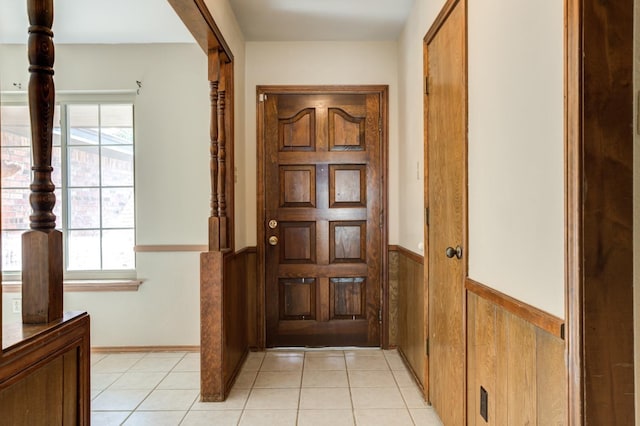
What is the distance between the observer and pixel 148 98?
3.25 m

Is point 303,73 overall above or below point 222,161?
above

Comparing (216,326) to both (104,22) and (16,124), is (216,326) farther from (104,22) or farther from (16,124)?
(16,124)

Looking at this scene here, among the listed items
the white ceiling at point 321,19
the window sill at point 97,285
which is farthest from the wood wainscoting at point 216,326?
the white ceiling at point 321,19

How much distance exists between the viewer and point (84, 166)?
10.8ft

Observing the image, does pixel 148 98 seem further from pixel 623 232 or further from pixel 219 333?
pixel 623 232

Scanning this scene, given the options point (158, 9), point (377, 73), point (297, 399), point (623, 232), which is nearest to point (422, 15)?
point (377, 73)

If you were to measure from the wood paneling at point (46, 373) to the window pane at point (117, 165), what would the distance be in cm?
234

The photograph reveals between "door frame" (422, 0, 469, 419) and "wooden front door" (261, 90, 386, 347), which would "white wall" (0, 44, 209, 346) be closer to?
"wooden front door" (261, 90, 386, 347)

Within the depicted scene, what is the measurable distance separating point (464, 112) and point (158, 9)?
2.13m

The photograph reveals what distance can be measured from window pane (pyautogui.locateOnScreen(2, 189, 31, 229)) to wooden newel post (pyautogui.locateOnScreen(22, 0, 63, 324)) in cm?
269

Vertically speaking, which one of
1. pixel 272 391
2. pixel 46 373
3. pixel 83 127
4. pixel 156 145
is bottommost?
pixel 272 391

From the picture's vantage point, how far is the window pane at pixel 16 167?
3244 mm

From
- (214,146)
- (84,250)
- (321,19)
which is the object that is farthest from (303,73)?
(84,250)

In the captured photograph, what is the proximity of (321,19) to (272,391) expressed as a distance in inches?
99.7
